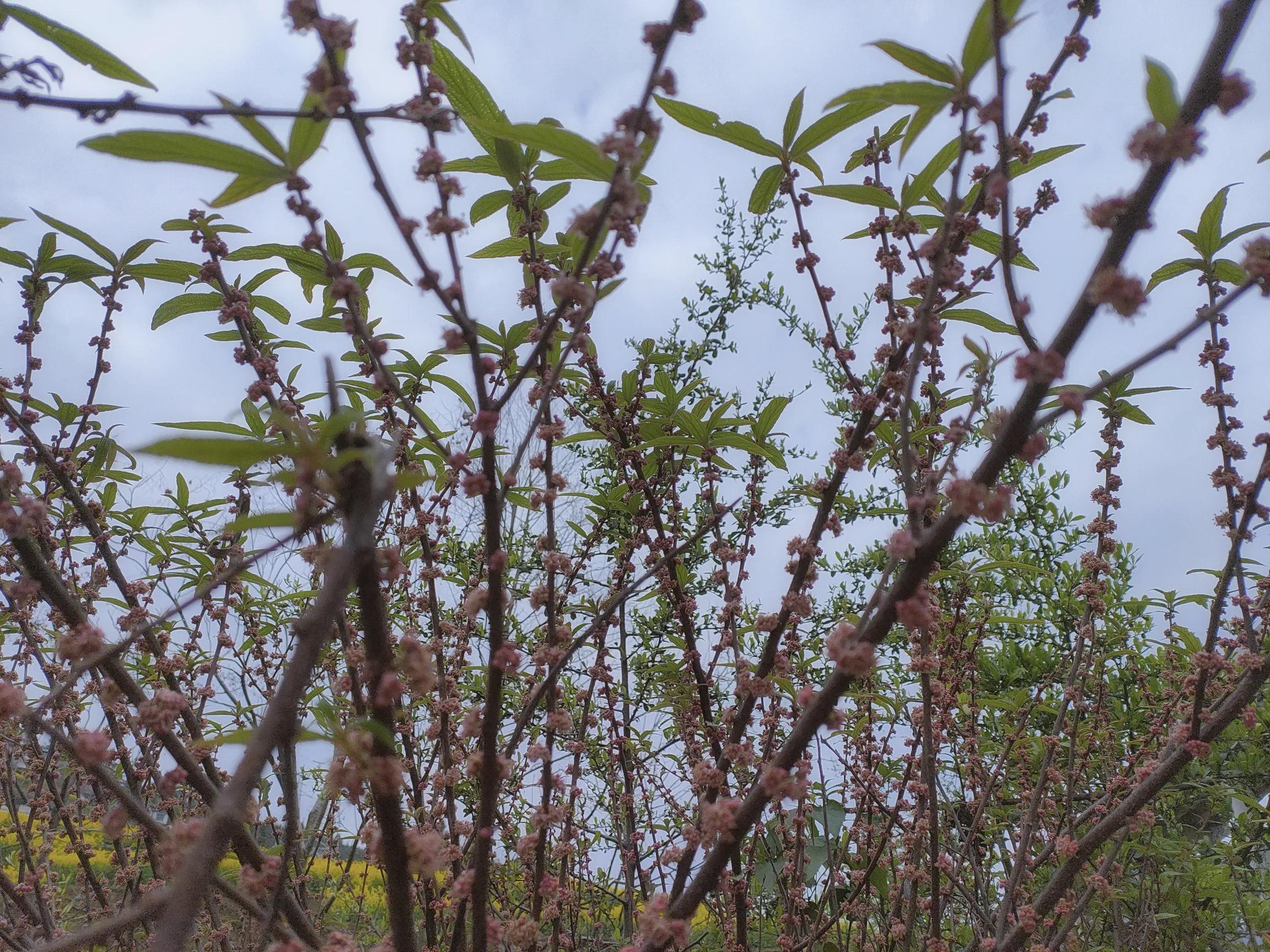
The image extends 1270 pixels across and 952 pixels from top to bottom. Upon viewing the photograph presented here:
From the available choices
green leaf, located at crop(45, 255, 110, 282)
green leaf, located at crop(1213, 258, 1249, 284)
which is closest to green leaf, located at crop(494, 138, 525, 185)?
green leaf, located at crop(45, 255, 110, 282)

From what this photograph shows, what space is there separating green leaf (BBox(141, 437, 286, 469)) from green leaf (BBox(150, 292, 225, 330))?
1274 millimetres

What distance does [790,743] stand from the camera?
901 millimetres

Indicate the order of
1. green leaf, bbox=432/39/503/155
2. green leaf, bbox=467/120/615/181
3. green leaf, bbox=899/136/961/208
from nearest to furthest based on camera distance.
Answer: green leaf, bbox=467/120/615/181, green leaf, bbox=432/39/503/155, green leaf, bbox=899/136/961/208

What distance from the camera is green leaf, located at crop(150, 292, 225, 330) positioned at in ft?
5.56

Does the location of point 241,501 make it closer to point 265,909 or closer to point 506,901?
point 265,909

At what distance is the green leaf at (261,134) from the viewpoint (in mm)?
911

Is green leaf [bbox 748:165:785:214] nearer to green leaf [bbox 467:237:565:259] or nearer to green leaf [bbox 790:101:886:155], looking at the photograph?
green leaf [bbox 790:101:886:155]

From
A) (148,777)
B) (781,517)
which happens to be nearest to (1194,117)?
(148,777)

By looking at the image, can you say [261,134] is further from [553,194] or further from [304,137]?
[553,194]

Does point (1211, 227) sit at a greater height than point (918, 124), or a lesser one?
greater

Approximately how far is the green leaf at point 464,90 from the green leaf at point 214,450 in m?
0.78

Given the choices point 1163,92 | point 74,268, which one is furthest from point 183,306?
point 1163,92

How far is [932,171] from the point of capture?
1.51m

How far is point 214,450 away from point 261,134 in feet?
1.69
